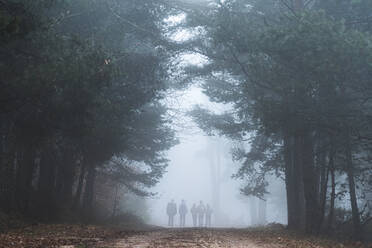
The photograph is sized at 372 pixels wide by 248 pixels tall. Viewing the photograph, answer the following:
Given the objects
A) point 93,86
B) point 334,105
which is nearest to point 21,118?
point 93,86

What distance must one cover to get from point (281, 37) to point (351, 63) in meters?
1.84

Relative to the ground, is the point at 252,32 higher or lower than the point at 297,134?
higher

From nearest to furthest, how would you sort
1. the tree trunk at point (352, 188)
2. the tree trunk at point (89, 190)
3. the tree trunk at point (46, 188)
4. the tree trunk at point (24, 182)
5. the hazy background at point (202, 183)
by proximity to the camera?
the tree trunk at point (352, 188) → the tree trunk at point (24, 182) → the tree trunk at point (46, 188) → the tree trunk at point (89, 190) → the hazy background at point (202, 183)

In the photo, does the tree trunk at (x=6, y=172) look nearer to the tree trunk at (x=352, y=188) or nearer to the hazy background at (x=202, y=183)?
the tree trunk at (x=352, y=188)

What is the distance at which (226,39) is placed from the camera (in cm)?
1173

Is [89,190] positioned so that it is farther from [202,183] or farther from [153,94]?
[202,183]

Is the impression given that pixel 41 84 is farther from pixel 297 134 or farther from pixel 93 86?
pixel 297 134

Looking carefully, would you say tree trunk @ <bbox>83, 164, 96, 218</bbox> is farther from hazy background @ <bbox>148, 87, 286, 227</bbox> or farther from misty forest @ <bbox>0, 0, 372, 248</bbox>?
hazy background @ <bbox>148, 87, 286, 227</bbox>

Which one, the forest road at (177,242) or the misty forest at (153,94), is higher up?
the misty forest at (153,94)

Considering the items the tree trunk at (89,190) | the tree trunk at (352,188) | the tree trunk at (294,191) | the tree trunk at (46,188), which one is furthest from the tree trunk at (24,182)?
the tree trunk at (352,188)

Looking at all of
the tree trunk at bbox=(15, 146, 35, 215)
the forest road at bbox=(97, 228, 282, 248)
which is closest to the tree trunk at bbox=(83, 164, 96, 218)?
the tree trunk at bbox=(15, 146, 35, 215)

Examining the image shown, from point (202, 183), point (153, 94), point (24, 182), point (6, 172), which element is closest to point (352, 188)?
point (153, 94)

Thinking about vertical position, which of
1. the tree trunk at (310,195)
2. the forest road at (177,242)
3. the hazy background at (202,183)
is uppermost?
the hazy background at (202,183)

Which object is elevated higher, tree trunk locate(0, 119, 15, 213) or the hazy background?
the hazy background
